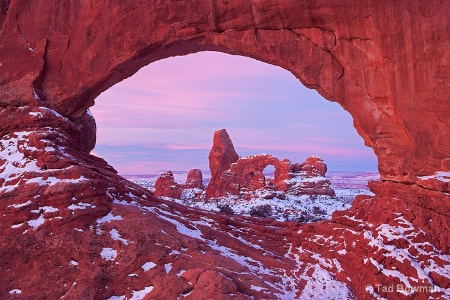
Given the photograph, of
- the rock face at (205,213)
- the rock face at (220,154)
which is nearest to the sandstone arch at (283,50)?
the rock face at (205,213)

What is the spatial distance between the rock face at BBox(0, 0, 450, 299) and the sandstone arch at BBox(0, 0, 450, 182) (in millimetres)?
34

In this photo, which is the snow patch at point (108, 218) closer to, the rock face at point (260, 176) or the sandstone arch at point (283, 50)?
the sandstone arch at point (283, 50)

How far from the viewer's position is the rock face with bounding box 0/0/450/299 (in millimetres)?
8094

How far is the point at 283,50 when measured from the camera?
35.8 ft

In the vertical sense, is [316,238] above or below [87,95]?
below

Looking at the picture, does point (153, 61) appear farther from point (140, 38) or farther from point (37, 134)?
point (37, 134)

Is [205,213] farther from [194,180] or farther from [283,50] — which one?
[194,180]

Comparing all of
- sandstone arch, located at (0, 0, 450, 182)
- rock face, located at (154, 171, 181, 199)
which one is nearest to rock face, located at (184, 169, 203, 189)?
rock face, located at (154, 171, 181, 199)

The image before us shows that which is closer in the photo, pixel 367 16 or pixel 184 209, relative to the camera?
pixel 367 16

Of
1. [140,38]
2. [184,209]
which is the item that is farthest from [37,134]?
[184,209]

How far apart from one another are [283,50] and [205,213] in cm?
603

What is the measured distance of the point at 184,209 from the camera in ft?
41.4

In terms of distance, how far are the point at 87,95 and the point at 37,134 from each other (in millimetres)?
2382

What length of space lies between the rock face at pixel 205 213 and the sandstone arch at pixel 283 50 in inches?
1.3
